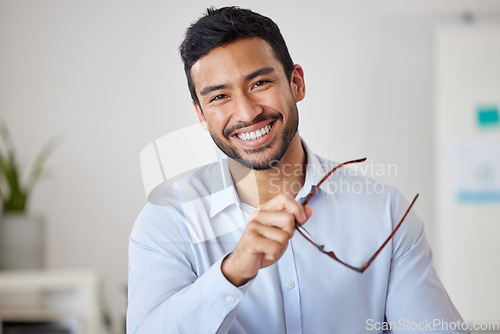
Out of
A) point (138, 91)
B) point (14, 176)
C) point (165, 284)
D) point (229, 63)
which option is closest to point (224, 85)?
point (229, 63)

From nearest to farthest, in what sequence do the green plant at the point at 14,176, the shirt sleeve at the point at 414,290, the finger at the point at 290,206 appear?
the finger at the point at 290,206 → the shirt sleeve at the point at 414,290 → the green plant at the point at 14,176

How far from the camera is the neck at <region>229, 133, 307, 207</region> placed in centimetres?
40

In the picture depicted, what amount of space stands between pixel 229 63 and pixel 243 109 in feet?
0.11

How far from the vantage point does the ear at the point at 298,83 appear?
0.43 metres

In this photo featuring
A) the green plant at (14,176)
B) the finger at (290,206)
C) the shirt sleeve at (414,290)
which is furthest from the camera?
the green plant at (14,176)

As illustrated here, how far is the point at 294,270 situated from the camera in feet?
1.42

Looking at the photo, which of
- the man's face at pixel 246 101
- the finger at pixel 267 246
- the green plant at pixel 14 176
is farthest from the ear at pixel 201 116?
the green plant at pixel 14 176

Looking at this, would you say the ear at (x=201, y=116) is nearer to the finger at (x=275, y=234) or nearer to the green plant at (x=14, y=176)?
the finger at (x=275, y=234)

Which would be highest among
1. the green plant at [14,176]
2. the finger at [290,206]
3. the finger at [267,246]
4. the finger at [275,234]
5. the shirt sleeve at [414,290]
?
the green plant at [14,176]

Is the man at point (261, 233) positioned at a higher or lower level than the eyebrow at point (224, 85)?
lower

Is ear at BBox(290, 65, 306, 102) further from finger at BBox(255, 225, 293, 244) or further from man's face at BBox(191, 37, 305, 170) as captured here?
finger at BBox(255, 225, 293, 244)

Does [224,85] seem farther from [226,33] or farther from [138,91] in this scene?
[138,91]

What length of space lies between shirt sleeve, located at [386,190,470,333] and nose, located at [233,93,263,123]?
163mm

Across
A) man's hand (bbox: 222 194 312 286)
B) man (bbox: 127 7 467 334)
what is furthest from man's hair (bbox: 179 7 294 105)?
man's hand (bbox: 222 194 312 286)
